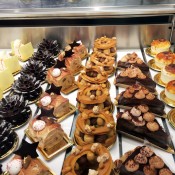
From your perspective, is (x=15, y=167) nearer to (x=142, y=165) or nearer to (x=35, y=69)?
(x=142, y=165)

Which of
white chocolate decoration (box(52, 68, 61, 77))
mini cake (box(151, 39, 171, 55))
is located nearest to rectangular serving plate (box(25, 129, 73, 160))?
white chocolate decoration (box(52, 68, 61, 77))

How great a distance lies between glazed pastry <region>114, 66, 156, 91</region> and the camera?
261 centimetres

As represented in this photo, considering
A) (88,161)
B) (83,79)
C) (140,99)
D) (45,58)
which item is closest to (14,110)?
(83,79)

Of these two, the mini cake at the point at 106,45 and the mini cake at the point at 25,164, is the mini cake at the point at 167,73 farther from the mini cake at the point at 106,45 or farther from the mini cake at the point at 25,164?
the mini cake at the point at 25,164

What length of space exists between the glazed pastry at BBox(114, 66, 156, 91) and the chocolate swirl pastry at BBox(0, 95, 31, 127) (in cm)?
92

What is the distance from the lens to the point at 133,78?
8.66 ft

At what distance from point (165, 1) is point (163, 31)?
0.34 metres

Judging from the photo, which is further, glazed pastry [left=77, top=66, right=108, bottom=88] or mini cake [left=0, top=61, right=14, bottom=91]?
mini cake [left=0, top=61, right=14, bottom=91]

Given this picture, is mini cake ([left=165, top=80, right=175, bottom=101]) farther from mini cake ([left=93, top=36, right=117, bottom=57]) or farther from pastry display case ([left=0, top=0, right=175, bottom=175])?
mini cake ([left=93, top=36, right=117, bottom=57])

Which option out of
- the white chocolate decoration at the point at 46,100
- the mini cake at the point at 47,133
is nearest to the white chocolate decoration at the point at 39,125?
the mini cake at the point at 47,133

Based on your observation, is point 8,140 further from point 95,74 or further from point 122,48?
point 122,48

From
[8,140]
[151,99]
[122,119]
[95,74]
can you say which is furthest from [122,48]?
[8,140]

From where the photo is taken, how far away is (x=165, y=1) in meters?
3.11

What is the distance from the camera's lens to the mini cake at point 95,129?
6.50ft
